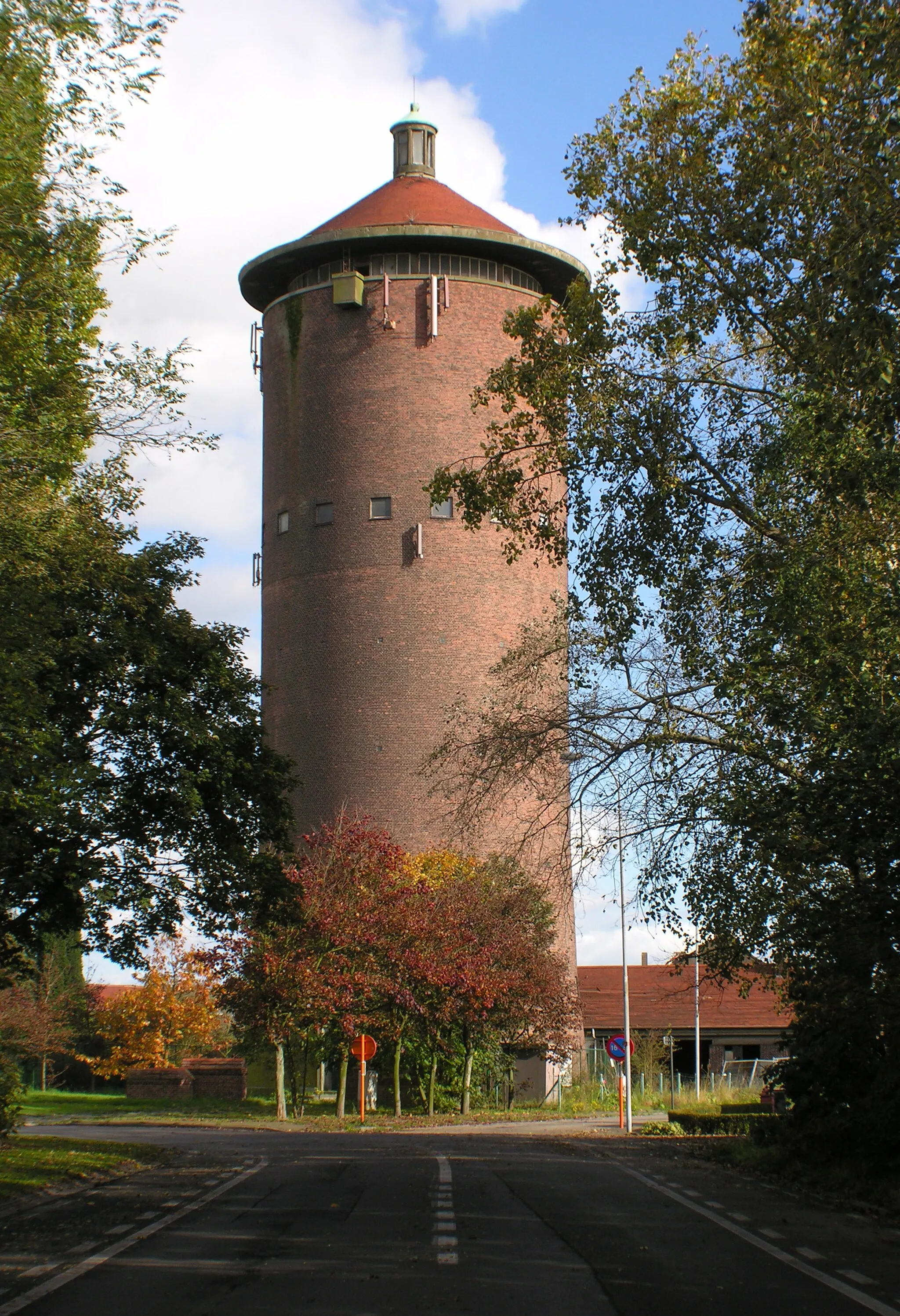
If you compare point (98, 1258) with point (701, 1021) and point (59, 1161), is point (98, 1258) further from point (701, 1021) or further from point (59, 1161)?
point (701, 1021)

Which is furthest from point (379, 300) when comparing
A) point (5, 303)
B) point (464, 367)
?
point (5, 303)

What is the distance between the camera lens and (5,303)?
14.5 m

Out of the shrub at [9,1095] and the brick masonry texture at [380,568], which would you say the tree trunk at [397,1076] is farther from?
the shrub at [9,1095]

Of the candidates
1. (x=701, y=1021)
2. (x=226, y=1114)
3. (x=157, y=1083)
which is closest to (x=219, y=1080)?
(x=157, y=1083)

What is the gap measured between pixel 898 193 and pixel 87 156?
785 cm

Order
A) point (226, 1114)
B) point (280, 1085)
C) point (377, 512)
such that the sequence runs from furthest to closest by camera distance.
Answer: point (377, 512)
point (226, 1114)
point (280, 1085)

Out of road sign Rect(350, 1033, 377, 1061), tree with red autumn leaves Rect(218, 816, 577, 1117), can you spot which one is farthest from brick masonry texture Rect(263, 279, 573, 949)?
road sign Rect(350, 1033, 377, 1061)

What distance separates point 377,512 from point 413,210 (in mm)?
12802

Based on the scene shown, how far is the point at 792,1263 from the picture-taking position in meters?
11.4

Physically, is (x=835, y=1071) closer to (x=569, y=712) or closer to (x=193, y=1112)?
(x=569, y=712)

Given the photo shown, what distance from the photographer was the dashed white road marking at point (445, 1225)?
11.4 m

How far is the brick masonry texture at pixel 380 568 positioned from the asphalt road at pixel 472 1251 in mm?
33443

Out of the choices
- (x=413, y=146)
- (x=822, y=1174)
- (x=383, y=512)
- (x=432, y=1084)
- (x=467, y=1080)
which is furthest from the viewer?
(x=413, y=146)

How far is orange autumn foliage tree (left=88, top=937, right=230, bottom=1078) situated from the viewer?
4981 centimetres
